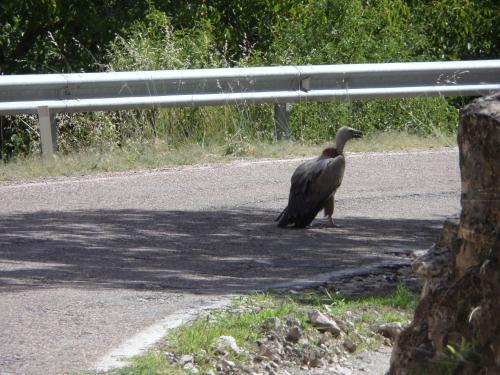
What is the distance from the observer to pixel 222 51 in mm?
16500

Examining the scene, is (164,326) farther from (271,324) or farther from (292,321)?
(292,321)

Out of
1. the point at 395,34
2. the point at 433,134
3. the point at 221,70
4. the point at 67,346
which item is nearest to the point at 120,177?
the point at 221,70

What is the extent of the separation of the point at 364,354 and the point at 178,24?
11.2m

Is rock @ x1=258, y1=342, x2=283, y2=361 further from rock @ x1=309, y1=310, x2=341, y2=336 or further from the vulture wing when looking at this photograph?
the vulture wing

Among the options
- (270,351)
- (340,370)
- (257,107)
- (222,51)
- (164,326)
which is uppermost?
(222,51)

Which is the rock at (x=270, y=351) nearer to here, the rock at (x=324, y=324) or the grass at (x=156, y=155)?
the rock at (x=324, y=324)

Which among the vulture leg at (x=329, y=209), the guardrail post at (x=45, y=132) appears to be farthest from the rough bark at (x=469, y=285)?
the guardrail post at (x=45, y=132)

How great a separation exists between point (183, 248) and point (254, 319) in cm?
221

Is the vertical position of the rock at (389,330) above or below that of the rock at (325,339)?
below

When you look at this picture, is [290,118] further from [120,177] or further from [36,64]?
A: [36,64]

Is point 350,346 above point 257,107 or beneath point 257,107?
beneath

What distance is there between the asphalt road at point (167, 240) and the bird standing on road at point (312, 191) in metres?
0.13

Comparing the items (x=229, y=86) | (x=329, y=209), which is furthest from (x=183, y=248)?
(x=229, y=86)

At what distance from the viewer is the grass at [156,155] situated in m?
11.0
